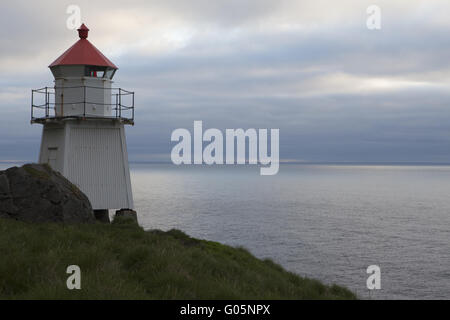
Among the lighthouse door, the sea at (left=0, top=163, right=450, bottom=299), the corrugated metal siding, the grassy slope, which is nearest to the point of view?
the grassy slope

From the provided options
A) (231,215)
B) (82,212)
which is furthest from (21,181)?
(231,215)

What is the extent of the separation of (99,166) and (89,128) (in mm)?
2073

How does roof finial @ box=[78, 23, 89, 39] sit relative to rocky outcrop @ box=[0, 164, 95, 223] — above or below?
→ above

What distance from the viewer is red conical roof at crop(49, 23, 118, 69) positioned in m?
23.8

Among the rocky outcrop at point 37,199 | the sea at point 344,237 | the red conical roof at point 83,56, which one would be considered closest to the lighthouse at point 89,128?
the red conical roof at point 83,56

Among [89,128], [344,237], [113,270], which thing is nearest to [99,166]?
[89,128]

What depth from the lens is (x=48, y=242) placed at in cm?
1105

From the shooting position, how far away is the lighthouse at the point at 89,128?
23562 mm

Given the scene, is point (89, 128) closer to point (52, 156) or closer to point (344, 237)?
point (52, 156)

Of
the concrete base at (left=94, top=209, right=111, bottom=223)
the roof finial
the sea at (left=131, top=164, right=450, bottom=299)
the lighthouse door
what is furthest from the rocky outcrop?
the sea at (left=131, top=164, right=450, bottom=299)

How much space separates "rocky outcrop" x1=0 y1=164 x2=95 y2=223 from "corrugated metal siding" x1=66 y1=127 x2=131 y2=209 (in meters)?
7.74

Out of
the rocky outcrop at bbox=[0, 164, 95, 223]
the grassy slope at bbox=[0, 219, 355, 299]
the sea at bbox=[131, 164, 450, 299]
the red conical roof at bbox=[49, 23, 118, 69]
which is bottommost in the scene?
the sea at bbox=[131, 164, 450, 299]

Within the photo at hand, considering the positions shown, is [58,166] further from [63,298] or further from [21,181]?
[63,298]

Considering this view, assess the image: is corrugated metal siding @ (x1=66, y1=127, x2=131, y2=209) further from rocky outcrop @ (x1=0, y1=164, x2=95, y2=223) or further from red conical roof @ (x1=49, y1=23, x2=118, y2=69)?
rocky outcrop @ (x1=0, y1=164, x2=95, y2=223)
